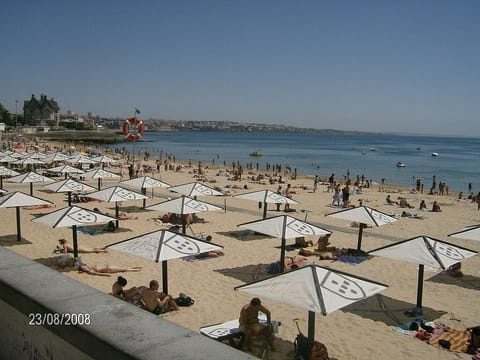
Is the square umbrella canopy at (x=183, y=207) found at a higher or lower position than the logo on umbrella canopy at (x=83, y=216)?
lower


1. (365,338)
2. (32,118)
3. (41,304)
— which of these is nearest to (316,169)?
(365,338)

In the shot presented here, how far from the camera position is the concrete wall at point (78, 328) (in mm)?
1705

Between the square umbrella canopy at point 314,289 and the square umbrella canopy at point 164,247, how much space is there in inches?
86.2

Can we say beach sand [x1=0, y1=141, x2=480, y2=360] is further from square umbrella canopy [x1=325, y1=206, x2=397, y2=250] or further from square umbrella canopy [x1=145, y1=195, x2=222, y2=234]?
square umbrella canopy [x1=145, y1=195, x2=222, y2=234]

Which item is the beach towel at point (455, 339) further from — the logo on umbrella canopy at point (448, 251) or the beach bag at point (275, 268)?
the beach bag at point (275, 268)

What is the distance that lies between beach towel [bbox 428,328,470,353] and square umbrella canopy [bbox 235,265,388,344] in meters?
1.86

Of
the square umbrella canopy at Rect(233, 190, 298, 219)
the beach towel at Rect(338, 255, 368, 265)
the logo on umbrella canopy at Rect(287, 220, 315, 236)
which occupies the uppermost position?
the logo on umbrella canopy at Rect(287, 220, 315, 236)

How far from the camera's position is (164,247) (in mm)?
8586

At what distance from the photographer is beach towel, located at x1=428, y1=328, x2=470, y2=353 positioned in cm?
750

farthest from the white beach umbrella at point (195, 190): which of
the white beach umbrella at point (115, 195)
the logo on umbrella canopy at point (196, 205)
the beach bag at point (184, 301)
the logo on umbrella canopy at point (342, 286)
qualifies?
the logo on umbrella canopy at point (342, 286)

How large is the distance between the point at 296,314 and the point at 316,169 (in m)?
53.7

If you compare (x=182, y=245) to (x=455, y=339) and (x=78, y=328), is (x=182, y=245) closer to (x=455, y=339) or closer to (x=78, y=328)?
(x=455, y=339)

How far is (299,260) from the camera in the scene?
11875 mm

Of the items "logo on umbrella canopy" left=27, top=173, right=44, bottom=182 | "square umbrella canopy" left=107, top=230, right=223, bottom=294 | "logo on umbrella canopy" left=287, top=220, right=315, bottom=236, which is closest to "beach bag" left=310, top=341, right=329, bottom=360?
"square umbrella canopy" left=107, top=230, right=223, bottom=294
